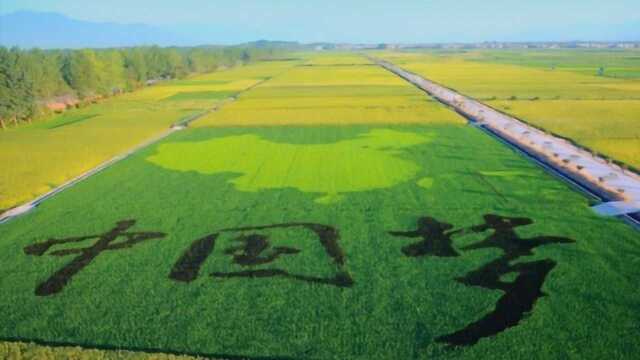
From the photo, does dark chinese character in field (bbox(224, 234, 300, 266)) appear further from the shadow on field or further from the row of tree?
the row of tree

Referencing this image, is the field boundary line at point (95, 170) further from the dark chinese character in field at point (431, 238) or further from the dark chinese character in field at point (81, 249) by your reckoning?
the dark chinese character in field at point (431, 238)

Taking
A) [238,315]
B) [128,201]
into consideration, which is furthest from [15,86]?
[238,315]

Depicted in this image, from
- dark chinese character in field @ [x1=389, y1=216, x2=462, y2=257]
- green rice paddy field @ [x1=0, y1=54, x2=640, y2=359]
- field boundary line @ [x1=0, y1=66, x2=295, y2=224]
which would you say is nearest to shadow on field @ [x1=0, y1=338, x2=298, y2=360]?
green rice paddy field @ [x1=0, y1=54, x2=640, y2=359]

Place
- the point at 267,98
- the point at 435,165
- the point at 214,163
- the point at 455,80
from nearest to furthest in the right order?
the point at 435,165, the point at 214,163, the point at 267,98, the point at 455,80

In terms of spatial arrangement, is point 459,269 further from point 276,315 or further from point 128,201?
point 128,201

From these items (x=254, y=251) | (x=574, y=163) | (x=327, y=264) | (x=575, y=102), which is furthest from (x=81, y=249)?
(x=575, y=102)

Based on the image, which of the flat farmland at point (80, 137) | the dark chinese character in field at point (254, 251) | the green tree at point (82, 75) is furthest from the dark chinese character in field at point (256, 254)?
the green tree at point (82, 75)
